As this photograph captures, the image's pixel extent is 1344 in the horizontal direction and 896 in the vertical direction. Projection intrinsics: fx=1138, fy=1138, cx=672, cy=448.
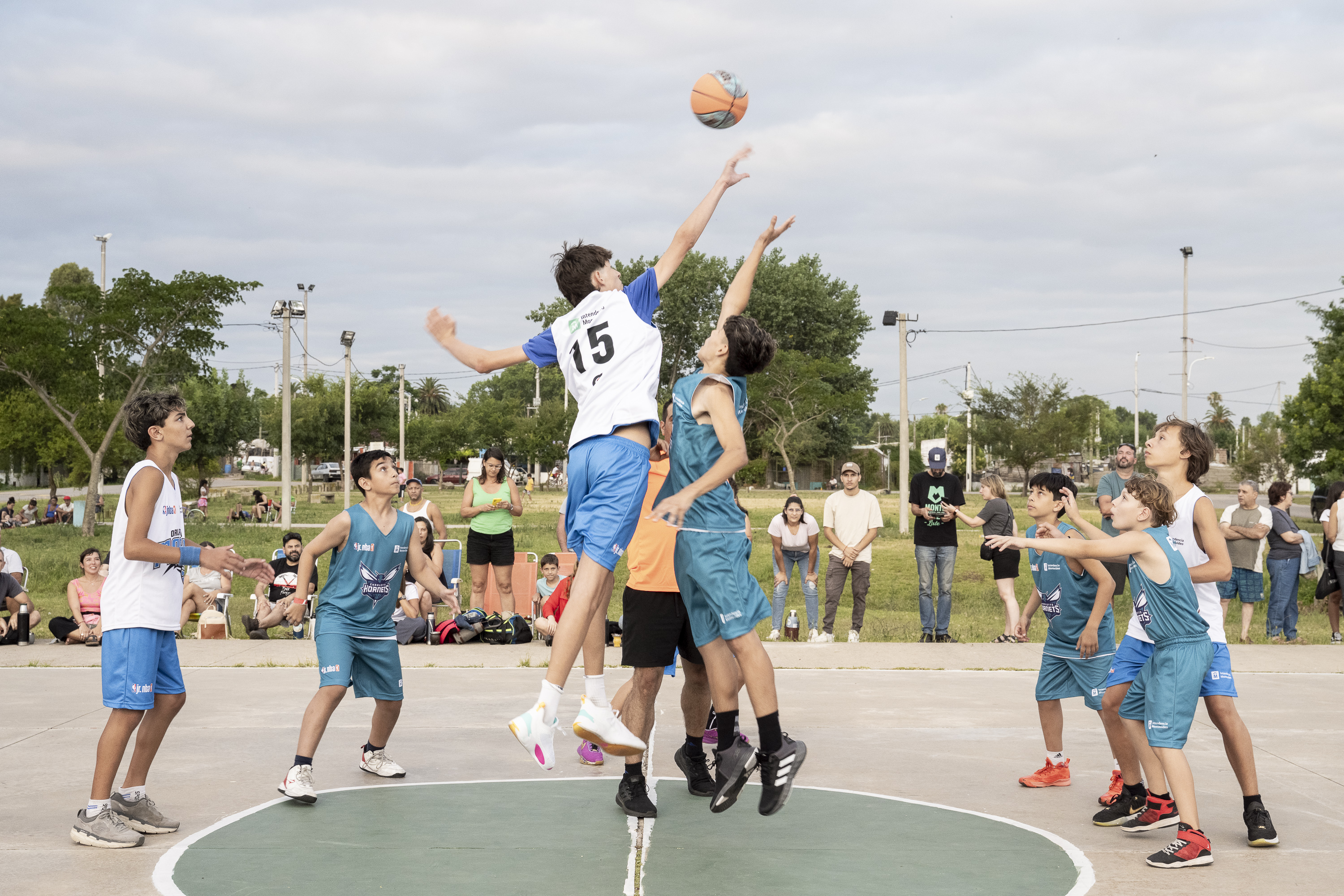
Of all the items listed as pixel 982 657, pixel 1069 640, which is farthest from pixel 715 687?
pixel 982 657

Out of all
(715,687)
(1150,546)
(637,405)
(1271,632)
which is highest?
(637,405)

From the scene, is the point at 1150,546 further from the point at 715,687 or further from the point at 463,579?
the point at 463,579

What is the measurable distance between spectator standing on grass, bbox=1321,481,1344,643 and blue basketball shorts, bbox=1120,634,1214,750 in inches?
366

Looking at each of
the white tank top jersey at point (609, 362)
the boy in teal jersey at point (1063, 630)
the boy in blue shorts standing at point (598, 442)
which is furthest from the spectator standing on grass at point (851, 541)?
the white tank top jersey at point (609, 362)

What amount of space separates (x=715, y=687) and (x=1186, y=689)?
80.7 inches

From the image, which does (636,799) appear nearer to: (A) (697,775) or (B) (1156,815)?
(A) (697,775)

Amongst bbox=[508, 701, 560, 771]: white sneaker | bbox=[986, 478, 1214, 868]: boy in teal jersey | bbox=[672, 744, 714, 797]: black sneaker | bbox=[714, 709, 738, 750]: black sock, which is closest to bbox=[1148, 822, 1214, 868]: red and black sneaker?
bbox=[986, 478, 1214, 868]: boy in teal jersey

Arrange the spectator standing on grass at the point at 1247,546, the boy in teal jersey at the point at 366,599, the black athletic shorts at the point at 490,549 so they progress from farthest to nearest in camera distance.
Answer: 1. the spectator standing on grass at the point at 1247,546
2. the black athletic shorts at the point at 490,549
3. the boy in teal jersey at the point at 366,599

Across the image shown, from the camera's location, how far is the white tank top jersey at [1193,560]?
5.17 metres

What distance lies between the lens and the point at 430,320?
229 inches

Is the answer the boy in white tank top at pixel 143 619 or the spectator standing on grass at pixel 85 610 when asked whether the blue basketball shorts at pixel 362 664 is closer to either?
the boy in white tank top at pixel 143 619

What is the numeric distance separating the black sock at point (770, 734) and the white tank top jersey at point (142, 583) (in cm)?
270

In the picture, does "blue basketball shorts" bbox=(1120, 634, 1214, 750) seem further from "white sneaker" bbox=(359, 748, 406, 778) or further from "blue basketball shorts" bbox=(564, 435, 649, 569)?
"white sneaker" bbox=(359, 748, 406, 778)

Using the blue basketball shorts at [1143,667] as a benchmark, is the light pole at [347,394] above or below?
above
